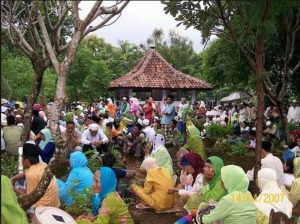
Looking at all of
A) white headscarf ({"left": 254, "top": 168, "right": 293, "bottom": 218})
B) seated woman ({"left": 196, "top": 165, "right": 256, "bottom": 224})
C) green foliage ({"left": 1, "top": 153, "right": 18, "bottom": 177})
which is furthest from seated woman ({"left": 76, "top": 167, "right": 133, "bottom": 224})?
green foliage ({"left": 1, "top": 153, "right": 18, "bottom": 177})

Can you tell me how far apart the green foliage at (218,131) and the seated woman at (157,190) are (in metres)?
9.01

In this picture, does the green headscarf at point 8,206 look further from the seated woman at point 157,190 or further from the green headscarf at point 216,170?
the seated woman at point 157,190

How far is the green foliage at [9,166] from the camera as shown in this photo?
7.47 m

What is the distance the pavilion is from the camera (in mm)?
25312

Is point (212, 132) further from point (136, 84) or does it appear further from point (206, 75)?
point (136, 84)

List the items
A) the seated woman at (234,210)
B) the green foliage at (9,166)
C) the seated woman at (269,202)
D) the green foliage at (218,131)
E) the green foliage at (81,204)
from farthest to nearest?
the green foliage at (218,131) < the green foliage at (9,166) < the green foliage at (81,204) < the seated woman at (234,210) < the seated woman at (269,202)

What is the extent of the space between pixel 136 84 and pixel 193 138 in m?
15.3

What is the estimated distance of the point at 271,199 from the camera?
459 centimetres

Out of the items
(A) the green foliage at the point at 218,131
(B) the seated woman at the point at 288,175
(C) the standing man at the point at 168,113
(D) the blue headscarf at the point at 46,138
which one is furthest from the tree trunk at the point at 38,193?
(A) the green foliage at the point at 218,131

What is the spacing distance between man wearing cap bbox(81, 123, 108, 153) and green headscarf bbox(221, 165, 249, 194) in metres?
5.26

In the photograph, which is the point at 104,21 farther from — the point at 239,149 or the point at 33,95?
the point at 239,149

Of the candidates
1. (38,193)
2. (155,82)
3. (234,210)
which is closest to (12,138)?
(38,193)

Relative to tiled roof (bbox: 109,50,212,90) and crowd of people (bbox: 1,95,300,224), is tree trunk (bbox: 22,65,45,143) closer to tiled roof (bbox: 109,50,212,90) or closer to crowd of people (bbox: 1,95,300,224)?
crowd of people (bbox: 1,95,300,224)

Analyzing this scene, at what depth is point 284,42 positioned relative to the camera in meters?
14.9
